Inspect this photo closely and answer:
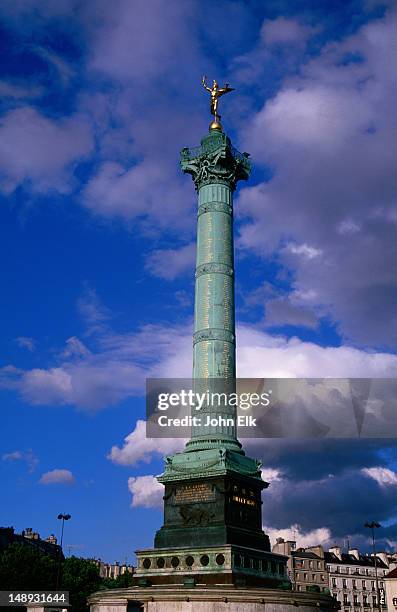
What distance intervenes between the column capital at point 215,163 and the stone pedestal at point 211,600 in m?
24.2

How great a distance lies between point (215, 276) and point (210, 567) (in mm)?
16258

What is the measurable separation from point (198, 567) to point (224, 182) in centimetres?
2280

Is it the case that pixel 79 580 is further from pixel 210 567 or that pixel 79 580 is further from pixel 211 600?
pixel 211 600

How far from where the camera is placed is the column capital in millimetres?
43531

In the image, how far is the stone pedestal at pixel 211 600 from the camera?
95.7ft

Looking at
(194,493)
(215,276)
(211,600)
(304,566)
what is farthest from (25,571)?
(304,566)

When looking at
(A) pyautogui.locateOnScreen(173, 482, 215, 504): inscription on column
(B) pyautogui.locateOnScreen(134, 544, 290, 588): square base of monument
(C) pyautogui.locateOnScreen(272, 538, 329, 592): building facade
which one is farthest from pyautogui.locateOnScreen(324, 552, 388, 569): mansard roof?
(A) pyautogui.locateOnScreen(173, 482, 215, 504): inscription on column

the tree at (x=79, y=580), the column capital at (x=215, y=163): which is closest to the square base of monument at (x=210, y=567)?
the column capital at (x=215, y=163)

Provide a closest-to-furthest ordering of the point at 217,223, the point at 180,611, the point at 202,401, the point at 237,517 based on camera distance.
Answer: the point at 180,611
the point at 237,517
the point at 202,401
the point at 217,223

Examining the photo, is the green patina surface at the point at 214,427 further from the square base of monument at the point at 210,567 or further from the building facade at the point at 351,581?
the building facade at the point at 351,581

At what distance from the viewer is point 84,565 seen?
221ft

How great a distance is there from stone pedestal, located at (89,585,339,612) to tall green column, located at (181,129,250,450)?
8436 millimetres

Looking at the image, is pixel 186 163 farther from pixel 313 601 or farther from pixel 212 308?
pixel 313 601

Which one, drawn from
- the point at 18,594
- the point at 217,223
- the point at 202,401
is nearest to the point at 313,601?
the point at 202,401
